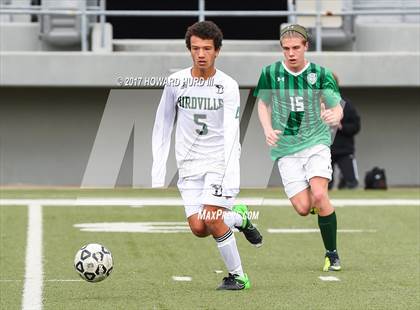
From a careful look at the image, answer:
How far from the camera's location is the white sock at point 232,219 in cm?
1037

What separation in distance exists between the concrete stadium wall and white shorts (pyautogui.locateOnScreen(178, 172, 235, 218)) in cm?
1354

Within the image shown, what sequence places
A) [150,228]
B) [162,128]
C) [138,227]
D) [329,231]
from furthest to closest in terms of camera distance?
[138,227] < [150,228] < [329,231] < [162,128]

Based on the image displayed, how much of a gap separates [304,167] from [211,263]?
53.8 inches

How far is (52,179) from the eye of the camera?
24.3 m

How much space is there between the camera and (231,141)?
953cm

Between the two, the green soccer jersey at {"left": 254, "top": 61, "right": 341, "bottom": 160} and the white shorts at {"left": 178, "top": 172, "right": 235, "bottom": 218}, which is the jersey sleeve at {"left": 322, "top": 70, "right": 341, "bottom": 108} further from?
the white shorts at {"left": 178, "top": 172, "right": 235, "bottom": 218}

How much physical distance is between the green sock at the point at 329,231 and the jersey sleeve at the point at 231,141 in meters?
1.74

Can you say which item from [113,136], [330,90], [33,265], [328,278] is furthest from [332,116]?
[113,136]

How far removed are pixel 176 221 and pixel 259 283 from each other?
20.2 feet

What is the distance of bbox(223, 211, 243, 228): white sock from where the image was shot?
10.4m

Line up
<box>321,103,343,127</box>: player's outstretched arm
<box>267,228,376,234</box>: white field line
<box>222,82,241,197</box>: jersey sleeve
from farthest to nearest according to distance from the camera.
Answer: <box>267,228,376,234</box>: white field line
<box>321,103,343,127</box>: player's outstretched arm
<box>222,82,241,197</box>: jersey sleeve

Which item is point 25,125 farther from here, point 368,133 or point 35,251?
point 35,251

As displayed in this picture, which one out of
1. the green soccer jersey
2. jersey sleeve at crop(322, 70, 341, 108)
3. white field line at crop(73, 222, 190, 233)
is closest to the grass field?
white field line at crop(73, 222, 190, 233)

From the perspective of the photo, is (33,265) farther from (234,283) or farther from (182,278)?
(234,283)
